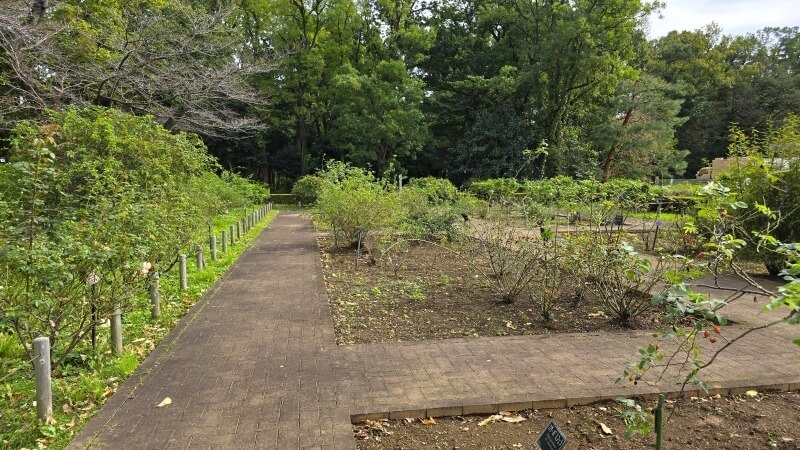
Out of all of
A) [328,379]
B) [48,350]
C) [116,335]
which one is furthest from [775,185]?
[48,350]

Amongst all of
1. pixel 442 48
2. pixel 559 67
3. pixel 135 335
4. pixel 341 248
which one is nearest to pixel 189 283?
pixel 135 335

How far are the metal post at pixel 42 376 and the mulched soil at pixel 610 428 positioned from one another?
2336mm

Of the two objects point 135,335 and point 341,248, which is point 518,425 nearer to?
point 135,335

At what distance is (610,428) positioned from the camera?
134 inches

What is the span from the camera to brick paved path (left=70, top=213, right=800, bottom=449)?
3.50 metres

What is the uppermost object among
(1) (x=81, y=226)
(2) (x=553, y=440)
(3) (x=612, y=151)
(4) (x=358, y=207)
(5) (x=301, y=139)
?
(5) (x=301, y=139)

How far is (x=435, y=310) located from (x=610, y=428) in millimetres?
3291

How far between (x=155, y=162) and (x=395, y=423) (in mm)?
6554

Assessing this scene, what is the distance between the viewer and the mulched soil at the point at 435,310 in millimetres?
5695

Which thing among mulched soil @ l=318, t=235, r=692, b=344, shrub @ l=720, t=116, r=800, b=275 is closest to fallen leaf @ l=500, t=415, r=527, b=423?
mulched soil @ l=318, t=235, r=692, b=344

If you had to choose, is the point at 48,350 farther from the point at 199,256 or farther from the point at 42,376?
the point at 199,256

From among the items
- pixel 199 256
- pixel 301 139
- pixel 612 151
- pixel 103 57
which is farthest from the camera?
pixel 301 139

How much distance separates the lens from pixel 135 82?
14.5 meters

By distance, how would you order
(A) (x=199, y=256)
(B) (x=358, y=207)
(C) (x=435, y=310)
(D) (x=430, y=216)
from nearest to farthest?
(C) (x=435, y=310)
(A) (x=199, y=256)
(B) (x=358, y=207)
(D) (x=430, y=216)
